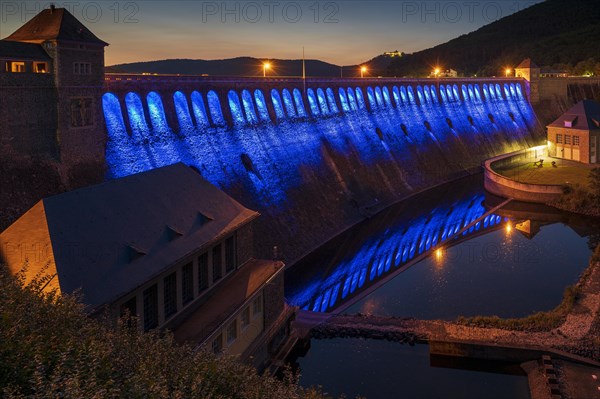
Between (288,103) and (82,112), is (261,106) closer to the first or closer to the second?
(288,103)

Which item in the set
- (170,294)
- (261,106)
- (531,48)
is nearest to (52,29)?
(170,294)

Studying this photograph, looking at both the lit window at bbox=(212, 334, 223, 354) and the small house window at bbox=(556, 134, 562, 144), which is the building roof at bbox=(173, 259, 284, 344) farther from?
the small house window at bbox=(556, 134, 562, 144)

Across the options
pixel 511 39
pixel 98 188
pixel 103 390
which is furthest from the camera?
pixel 511 39

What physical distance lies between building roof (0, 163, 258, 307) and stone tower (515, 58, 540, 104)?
8398 cm

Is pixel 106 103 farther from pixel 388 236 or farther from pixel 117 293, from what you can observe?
pixel 388 236

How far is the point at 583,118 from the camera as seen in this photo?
6738cm

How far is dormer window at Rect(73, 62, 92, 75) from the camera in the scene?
29036mm

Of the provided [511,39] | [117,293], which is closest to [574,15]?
[511,39]

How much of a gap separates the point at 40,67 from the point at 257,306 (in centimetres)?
1607

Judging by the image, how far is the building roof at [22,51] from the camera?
26.2 meters

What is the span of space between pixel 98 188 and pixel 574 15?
20222 centimetres

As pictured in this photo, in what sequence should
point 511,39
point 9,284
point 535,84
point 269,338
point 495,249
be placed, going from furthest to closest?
point 511,39
point 535,84
point 495,249
point 269,338
point 9,284

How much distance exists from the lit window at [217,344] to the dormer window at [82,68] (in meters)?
16.9

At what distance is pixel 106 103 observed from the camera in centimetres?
3281
